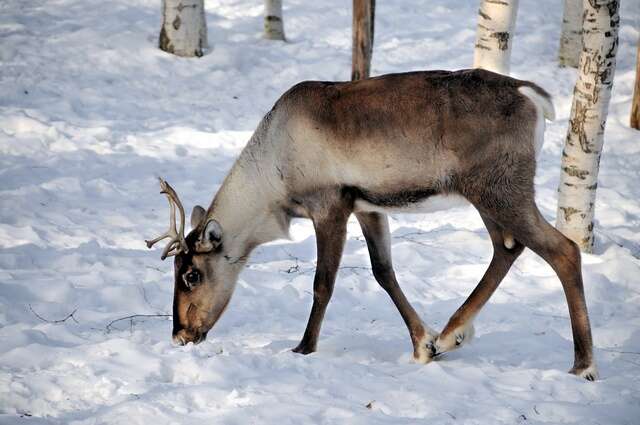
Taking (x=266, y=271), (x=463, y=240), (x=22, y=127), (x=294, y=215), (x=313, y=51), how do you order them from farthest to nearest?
(x=313, y=51)
(x=22, y=127)
(x=463, y=240)
(x=266, y=271)
(x=294, y=215)

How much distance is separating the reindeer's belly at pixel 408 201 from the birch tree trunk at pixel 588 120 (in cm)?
215

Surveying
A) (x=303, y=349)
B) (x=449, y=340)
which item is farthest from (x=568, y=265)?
(x=303, y=349)

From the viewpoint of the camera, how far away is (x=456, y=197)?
424cm

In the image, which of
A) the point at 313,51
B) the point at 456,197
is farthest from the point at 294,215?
the point at 313,51

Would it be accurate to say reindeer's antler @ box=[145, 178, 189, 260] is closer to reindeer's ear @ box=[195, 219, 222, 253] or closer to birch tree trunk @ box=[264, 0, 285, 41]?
reindeer's ear @ box=[195, 219, 222, 253]

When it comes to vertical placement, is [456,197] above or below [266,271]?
above

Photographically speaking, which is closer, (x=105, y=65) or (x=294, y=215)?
(x=294, y=215)

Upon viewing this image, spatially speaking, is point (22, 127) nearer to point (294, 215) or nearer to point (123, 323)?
point (123, 323)

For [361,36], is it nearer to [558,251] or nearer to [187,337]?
[187,337]

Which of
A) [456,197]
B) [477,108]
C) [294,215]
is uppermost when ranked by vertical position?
[477,108]

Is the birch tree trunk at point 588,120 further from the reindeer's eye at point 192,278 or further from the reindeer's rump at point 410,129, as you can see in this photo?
the reindeer's eye at point 192,278

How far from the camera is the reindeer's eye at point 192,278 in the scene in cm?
473

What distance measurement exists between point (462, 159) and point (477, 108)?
280mm

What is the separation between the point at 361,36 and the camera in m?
9.50
